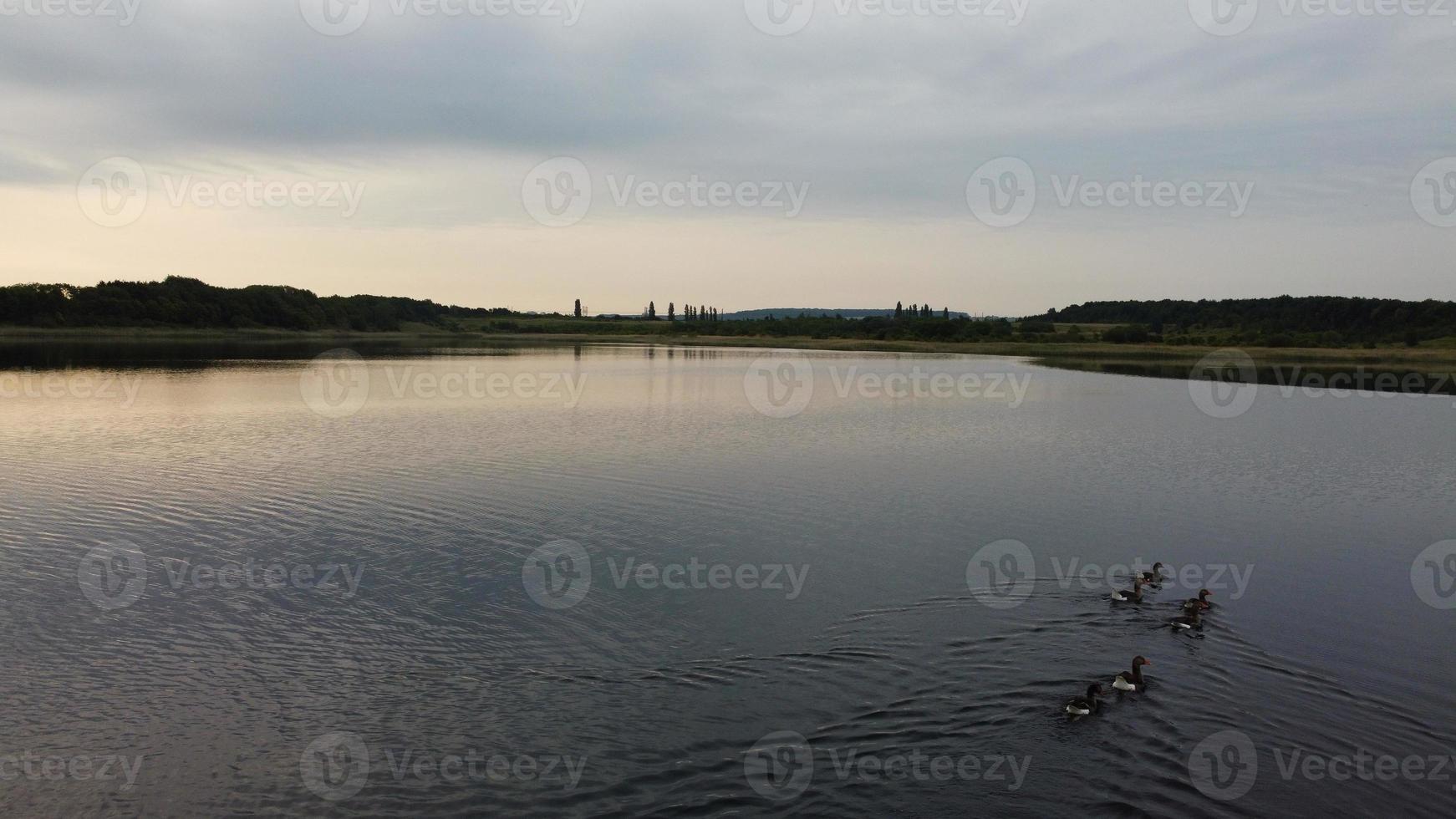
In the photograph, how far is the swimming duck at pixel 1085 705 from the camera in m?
9.94

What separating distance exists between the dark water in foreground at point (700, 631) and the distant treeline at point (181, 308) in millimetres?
112224

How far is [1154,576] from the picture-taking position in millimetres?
14586

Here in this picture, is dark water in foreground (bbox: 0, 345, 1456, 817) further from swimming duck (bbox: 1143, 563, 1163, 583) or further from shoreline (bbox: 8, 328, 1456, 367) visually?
shoreline (bbox: 8, 328, 1456, 367)

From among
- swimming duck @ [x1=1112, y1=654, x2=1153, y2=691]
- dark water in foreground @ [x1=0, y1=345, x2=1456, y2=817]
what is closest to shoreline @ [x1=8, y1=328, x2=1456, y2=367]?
dark water in foreground @ [x1=0, y1=345, x2=1456, y2=817]

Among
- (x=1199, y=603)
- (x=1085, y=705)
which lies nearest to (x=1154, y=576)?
(x=1199, y=603)

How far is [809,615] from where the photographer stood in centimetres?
1291

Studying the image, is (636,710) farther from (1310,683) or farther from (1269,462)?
(1269,462)

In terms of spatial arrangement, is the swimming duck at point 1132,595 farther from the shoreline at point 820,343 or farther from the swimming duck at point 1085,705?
the shoreline at point 820,343

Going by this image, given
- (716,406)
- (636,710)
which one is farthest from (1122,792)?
(716,406)

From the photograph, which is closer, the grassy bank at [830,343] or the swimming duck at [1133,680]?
the swimming duck at [1133,680]

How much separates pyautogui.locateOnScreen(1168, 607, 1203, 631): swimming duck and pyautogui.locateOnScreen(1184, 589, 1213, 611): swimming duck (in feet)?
0.14

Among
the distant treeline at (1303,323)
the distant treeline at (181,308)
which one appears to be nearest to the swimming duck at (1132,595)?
the distant treeline at (1303,323)

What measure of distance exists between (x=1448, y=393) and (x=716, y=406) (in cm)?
4387

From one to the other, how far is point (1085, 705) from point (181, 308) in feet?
473
